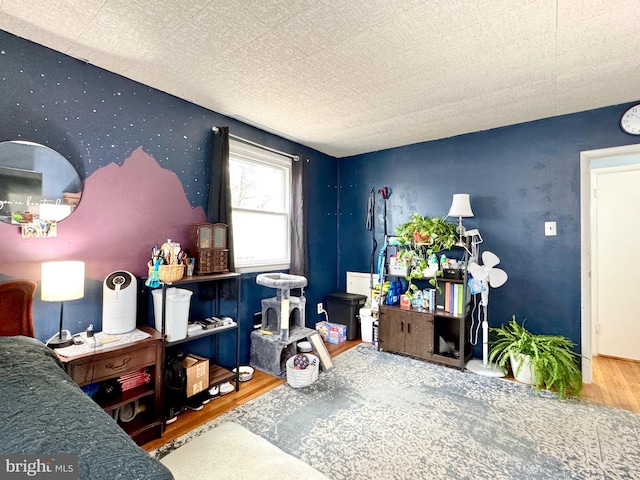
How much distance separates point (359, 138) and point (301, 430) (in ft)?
9.26

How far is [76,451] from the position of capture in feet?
2.36

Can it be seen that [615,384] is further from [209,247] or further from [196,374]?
[209,247]

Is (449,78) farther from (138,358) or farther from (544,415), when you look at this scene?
(138,358)

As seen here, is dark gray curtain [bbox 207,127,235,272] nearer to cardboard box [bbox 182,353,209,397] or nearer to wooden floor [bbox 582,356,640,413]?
cardboard box [bbox 182,353,209,397]

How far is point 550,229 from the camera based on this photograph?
279 cm

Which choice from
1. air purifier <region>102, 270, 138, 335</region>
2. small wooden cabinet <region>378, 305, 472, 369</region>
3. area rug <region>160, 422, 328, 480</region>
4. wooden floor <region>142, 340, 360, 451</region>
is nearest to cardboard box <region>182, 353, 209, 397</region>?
wooden floor <region>142, 340, 360, 451</region>

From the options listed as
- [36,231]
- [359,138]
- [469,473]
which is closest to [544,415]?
[469,473]

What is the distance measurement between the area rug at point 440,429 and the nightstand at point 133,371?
18 cm

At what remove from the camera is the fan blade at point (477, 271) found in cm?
280

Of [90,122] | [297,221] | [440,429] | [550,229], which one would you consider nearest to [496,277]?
[550,229]

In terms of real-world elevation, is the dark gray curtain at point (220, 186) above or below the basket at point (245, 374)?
above

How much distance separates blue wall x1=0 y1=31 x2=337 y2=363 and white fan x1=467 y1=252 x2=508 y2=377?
2.58 meters

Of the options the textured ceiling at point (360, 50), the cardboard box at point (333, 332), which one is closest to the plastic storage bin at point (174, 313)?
the textured ceiling at point (360, 50)
